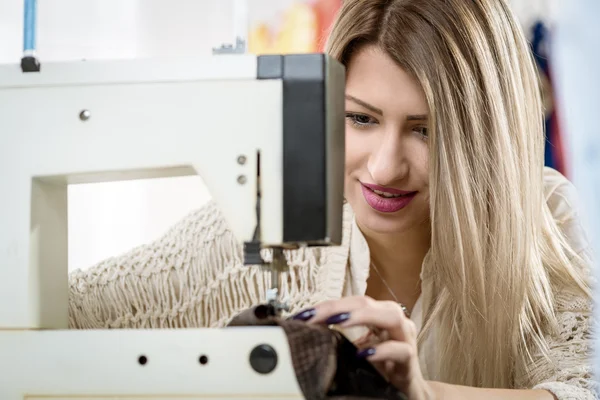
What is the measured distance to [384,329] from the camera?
1.21m

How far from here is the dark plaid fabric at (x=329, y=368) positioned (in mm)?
1047

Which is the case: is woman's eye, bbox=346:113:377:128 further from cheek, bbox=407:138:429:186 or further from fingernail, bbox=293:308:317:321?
fingernail, bbox=293:308:317:321

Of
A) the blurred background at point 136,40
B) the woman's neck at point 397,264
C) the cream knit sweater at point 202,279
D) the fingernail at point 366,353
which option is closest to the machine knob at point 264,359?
the fingernail at point 366,353

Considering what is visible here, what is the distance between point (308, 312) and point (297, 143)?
238 mm

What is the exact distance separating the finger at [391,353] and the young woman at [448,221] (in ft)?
1.27

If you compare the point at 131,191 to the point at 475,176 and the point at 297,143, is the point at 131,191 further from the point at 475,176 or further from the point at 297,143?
the point at 297,143

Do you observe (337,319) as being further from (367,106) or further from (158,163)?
(367,106)

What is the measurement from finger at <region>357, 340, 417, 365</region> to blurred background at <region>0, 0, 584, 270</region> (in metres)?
2.09

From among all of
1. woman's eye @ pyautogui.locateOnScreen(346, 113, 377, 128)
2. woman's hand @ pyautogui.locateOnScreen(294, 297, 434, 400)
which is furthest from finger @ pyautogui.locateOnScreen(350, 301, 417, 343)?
woman's eye @ pyautogui.locateOnScreen(346, 113, 377, 128)

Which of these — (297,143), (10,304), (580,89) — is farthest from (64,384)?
(580,89)

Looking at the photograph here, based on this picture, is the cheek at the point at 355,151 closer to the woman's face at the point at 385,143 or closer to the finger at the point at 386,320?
the woman's face at the point at 385,143

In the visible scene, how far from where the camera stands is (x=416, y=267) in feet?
6.72

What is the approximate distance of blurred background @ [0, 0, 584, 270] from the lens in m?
3.21

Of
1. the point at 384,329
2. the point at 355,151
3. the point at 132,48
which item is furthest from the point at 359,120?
the point at 132,48
